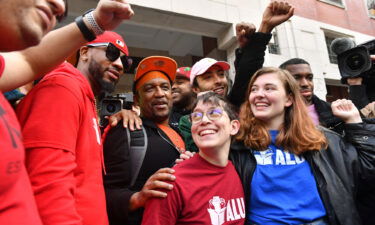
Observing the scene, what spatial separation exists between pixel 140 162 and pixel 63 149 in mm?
914

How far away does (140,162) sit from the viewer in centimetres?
198

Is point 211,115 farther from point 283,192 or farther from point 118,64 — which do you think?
point 118,64

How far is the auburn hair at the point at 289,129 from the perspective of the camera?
6.60ft

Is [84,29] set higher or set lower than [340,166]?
higher

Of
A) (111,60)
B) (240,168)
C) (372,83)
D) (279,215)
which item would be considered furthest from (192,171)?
(372,83)

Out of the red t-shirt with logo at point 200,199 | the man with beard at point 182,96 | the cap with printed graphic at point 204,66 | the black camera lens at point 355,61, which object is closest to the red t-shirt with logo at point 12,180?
the red t-shirt with logo at point 200,199

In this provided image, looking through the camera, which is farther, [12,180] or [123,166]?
[123,166]

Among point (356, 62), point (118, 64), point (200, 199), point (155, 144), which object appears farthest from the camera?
point (356, 62)

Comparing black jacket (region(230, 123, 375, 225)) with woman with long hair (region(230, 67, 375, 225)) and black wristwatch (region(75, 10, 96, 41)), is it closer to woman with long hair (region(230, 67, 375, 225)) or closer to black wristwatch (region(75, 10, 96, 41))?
Result: woman with long hair (region(230, 67, 375, 225))

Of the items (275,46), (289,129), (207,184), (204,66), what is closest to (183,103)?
(204,66)

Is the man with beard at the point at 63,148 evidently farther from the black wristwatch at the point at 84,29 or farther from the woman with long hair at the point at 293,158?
the woman with long hair at the point at 293,158

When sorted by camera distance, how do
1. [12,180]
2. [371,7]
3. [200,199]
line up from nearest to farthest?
[12,180] → [200,199] → [371,7]

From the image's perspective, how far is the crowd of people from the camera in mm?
1017

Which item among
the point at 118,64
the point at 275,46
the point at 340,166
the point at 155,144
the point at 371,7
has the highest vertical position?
the point at 371,7
